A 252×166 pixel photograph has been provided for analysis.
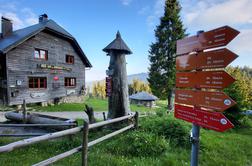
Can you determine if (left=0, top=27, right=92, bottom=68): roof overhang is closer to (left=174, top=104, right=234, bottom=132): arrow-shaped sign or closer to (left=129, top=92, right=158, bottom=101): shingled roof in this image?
(left=129, top=92, right=158, bottom=101): shingled roof

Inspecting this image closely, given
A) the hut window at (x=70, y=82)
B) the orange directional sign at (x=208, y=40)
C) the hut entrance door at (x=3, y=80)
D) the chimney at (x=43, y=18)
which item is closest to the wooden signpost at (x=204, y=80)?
the orange directional sign at (x=208, y=40)

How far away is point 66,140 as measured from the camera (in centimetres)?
595

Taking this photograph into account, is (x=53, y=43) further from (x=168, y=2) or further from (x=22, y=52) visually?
(x=168, y=2)

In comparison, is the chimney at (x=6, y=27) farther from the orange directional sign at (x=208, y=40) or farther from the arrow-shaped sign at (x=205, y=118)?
the arrow-shaped sign at (x=205, y=118)

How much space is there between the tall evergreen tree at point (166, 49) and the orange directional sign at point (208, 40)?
18.8 metres

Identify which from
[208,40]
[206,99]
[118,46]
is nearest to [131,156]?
[206,99]

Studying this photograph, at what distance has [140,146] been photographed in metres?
4.97

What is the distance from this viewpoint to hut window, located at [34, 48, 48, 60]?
1738cm

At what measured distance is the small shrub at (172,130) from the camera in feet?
18.8

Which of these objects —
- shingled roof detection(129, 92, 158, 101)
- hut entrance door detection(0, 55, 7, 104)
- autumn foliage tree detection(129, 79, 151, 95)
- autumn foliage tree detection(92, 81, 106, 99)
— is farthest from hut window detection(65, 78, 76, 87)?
autumn foliage tree detection(129, 79, 151, 95)

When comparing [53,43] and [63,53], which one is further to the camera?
[63,53]

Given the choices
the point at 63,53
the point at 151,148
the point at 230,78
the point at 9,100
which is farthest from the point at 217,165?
the point at 63,53

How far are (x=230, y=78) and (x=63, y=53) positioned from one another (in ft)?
66.5

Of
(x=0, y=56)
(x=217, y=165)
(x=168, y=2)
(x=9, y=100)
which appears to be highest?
(x=168, y=2)
